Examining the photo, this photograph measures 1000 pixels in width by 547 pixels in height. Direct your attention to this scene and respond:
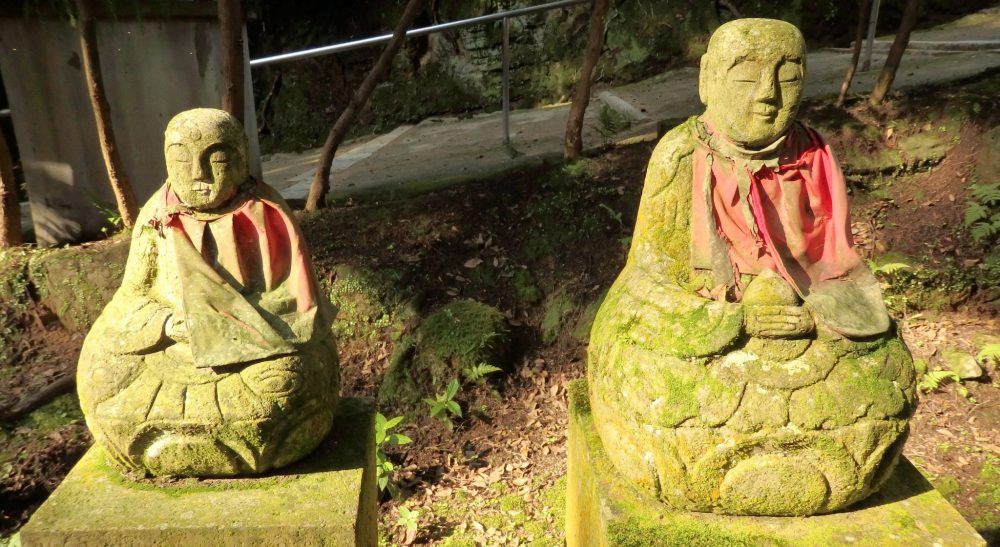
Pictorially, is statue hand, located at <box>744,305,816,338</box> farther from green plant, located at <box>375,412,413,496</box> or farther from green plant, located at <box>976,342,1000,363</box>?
green plant, located at <box>976,342,1000,363</box>

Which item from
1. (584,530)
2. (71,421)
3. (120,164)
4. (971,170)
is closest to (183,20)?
(120,164)

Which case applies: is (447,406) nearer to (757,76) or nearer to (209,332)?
(209,332)

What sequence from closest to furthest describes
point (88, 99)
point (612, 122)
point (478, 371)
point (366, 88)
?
point (478, 371) < point (88, 99) < point (366, 88) < point (612, 122)

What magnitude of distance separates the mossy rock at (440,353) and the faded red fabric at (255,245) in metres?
2.31

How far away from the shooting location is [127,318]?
2.78 m

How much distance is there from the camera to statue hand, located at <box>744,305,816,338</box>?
2.32 meters

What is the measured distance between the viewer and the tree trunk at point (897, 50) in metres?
5.86

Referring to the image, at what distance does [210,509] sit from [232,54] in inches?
135

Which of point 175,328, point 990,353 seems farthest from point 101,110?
point 990,353

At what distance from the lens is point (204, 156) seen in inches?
103

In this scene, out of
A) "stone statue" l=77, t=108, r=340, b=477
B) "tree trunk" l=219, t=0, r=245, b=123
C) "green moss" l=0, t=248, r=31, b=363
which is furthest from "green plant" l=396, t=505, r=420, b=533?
"green moss" l=0, t=248, r=31, b=363

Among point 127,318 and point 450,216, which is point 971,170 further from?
point 127,318

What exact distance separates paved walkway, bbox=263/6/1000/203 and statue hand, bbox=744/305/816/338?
4529mm

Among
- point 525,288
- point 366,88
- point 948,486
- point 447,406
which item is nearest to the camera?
point 948,486
